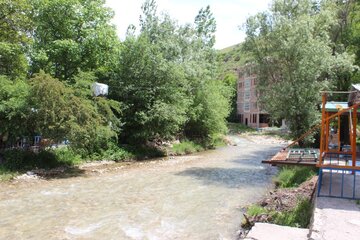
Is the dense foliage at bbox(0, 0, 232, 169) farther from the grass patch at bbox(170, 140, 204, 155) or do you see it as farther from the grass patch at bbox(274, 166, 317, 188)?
the grass patch at bbox(274, 166, 317, 188)

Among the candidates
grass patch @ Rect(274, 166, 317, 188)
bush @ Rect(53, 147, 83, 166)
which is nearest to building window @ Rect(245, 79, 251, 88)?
bush @ Rect(53, 147, 83, 166)

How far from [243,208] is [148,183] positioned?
18.6ft

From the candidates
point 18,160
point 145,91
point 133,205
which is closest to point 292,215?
point 133,205

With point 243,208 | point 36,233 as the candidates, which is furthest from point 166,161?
point 36,233

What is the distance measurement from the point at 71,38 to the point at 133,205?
1519 centimetres

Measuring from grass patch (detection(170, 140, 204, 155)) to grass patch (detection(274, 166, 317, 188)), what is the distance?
41.2 ft

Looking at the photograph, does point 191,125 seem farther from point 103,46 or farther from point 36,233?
point 36,233

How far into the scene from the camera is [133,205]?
12.2 metres

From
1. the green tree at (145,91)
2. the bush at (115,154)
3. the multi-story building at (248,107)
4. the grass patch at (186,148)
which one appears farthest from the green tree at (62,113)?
the multi-story building at (248,107)

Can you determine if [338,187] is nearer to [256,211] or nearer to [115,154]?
[256,211]

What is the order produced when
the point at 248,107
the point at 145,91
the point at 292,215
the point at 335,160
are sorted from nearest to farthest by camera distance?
the point at 292,215 → the point at 335,160 → the point at 145,91 → the point at 248,107

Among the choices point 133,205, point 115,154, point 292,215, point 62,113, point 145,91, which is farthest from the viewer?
point 145,91

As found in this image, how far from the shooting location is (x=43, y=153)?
1802cm

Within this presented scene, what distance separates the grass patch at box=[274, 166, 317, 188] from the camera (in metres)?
13.9
